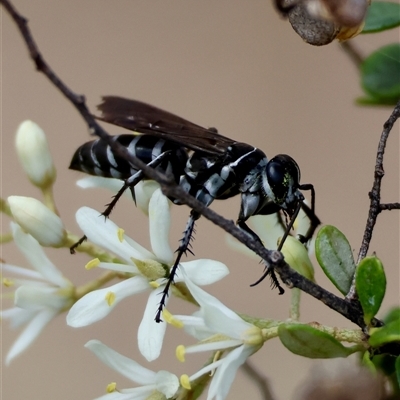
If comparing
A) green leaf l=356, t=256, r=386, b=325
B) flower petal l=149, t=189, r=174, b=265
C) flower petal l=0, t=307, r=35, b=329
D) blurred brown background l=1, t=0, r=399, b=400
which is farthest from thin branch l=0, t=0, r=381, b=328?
blurred brown background l=1, t=0, r=399, b=400

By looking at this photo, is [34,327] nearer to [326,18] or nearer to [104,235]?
[104,235]

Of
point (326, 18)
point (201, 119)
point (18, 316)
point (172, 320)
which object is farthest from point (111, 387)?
point (201, 119)

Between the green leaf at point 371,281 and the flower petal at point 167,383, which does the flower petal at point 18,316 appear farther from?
the green leaf at point 371,281

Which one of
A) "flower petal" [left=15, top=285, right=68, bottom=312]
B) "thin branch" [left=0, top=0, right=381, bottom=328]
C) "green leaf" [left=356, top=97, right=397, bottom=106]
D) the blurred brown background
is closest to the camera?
"thin branch" [left=0, top=0, right=381, bottom=328]

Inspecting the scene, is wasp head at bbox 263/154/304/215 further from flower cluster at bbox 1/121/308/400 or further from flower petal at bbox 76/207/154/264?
flower petal at bbox 76/207/154/264

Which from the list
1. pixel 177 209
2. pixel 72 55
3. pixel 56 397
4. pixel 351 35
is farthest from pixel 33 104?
pixel 351 35
